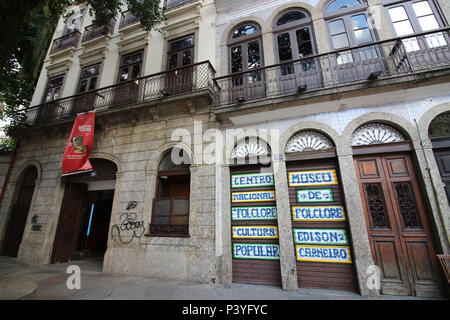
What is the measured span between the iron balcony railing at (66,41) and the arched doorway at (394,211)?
14128mm

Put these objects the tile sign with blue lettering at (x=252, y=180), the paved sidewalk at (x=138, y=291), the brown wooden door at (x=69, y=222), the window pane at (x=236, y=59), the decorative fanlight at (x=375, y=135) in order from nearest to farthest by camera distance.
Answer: the paved sidewalk at (x=138, y=291), the decorative fanlight at (x=375, y=135), the tile sign with blue lettering at (x=252, y=180), the window pane at (x=236, y=59), the brown wooden door at (x=69, y=222)

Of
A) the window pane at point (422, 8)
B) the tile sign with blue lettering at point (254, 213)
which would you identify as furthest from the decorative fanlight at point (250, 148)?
the window pane at point (422, 8)

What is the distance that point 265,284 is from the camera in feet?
17.0

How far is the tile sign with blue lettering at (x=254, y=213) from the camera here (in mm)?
5590

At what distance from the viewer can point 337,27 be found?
6.47 m

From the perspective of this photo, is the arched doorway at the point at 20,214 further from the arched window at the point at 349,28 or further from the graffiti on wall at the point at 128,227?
the arched window at the point at 349,28

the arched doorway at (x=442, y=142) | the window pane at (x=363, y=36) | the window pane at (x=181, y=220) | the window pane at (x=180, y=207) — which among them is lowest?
the window pane at (x=181, y=220)

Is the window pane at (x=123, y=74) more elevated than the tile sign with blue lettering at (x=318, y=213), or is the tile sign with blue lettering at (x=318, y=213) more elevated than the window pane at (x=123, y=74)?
the window pane at (x=123, y=74)

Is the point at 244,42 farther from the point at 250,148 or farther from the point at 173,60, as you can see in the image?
the point at 250,148

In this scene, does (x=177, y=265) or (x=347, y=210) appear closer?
(x=347, y=210)

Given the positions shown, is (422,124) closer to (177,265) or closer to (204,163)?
(204,163)
